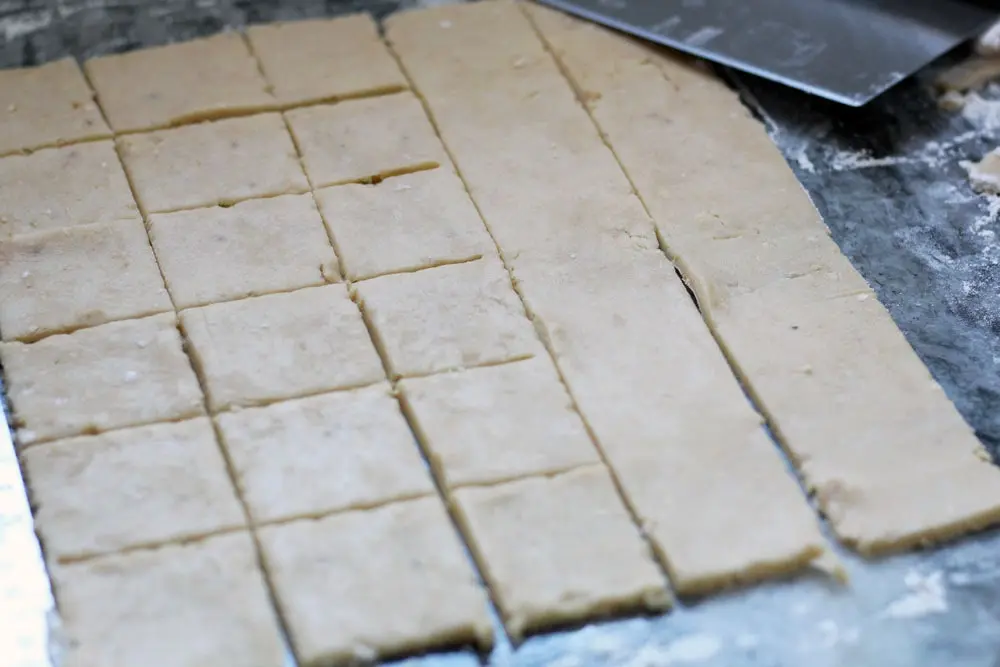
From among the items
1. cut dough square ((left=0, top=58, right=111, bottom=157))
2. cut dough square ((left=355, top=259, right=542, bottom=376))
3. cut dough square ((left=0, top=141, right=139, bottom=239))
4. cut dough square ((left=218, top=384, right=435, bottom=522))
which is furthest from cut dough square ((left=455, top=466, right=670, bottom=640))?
cut dough square ((left=0, top=58, right=111, bottom=157))

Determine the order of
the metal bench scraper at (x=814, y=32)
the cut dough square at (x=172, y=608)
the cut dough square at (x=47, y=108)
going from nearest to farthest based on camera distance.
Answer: the cut dough square at (x=172, y=608)
the cut dough square at (x=47, y=108)
the metal bench scraper at (x=814, y=32)

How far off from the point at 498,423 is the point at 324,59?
4.80 feet

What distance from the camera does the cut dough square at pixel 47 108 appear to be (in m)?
3.37

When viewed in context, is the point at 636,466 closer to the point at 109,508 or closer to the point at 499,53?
the point at 109,508

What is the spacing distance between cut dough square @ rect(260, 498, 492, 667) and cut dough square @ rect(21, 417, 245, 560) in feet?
0.54

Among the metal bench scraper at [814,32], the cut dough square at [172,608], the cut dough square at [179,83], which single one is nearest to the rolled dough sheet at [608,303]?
the metal bench scraper at [814,32]

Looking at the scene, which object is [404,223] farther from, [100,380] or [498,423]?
[100,380]

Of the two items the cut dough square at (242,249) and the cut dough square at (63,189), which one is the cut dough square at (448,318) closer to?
the cut dough square at (242,249)

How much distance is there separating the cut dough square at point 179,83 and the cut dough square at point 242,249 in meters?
0.41

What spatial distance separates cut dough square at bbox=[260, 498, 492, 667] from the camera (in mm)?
2377

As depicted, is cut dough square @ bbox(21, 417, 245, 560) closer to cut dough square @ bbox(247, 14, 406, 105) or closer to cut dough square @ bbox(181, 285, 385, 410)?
cut dough square @ bbox(181, 285, 385, 410)

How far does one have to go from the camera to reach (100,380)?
2777mm

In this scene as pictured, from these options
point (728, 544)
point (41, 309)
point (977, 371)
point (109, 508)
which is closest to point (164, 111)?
point (41, 309)

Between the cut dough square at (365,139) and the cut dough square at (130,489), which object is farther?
the cut dough square at (365,139)
